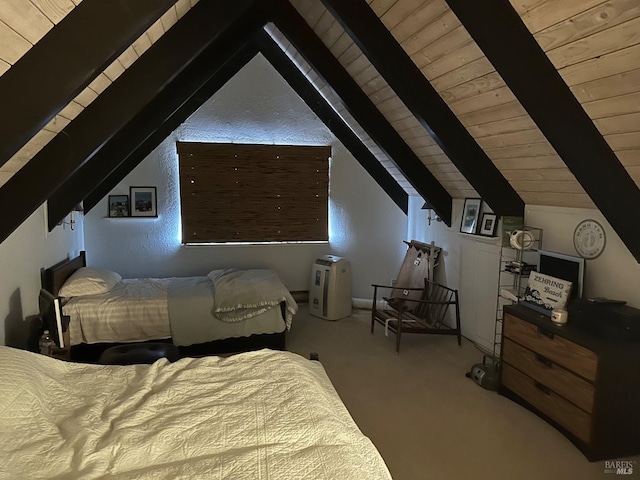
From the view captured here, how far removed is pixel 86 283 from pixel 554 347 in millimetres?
3810

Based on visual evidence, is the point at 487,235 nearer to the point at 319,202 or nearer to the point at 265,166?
the point at 319,202

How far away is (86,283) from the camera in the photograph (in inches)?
155

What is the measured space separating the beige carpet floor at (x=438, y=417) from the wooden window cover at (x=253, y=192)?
5.21 ft

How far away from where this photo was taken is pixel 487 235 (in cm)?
405

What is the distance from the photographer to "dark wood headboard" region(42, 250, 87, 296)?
12.0 ft

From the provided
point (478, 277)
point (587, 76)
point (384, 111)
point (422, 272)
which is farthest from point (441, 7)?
point (422, 272)

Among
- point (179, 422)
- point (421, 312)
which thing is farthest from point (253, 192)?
point (179, 422)

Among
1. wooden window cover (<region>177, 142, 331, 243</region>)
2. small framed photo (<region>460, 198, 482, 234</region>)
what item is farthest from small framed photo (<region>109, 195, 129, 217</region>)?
small framed photo (<region>460, 198, 482, 234</region>)

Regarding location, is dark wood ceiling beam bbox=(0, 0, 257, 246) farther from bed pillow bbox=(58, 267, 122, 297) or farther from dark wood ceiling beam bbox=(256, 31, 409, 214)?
dark wood ceiling beam bbox=(256, 31, 409, 214)

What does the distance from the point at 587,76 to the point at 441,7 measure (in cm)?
89

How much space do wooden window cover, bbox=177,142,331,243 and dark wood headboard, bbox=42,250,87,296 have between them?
4.34 ft

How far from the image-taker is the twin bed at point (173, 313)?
12.4 ft

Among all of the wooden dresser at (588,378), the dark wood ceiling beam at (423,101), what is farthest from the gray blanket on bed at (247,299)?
the wooden dresser at (588,378)

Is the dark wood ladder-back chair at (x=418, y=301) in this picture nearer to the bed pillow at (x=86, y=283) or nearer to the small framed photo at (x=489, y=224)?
the small framed photo at (x=489, y=224)
